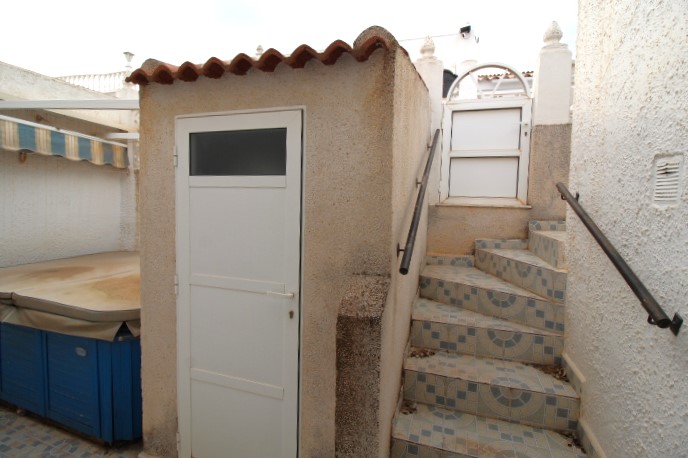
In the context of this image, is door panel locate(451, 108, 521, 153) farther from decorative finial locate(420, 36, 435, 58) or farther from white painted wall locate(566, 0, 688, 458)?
white painted wall locate(566, 0, 688, 458)

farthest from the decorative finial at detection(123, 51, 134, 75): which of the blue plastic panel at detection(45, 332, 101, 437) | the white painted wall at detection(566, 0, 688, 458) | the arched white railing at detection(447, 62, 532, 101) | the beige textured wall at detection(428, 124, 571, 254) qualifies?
the white painted wall at detection(566, 0, 688, 458)

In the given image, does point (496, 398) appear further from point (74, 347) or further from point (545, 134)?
point (74, 347)

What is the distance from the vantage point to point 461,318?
4.58m

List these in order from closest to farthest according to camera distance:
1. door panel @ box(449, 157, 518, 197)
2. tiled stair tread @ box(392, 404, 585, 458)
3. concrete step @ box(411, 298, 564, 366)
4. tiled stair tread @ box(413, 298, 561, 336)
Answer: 1. tiled stair tread @ box(392, 404, 585, 458)
2. concrete step @ box(411, 298, 564, 366)
3. tiled stair tread @ box(413, 298, 561, 336)
4. door panel @ box(449, 157, 518, 197)

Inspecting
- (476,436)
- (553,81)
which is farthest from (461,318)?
(553,81)

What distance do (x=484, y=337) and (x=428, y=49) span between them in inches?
198

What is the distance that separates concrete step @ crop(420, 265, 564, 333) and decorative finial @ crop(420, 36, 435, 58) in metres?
3.84

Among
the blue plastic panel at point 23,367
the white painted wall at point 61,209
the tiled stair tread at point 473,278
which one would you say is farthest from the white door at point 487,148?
the white painted wall at point 61,209

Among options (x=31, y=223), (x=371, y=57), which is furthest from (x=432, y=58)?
(x=31, y=223)

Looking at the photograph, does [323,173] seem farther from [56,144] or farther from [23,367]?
[56,144]

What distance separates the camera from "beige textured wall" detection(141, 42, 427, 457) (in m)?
3.16

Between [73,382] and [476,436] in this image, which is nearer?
[476,436]

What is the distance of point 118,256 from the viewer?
805 centimetres

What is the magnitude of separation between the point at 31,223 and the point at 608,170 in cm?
904
